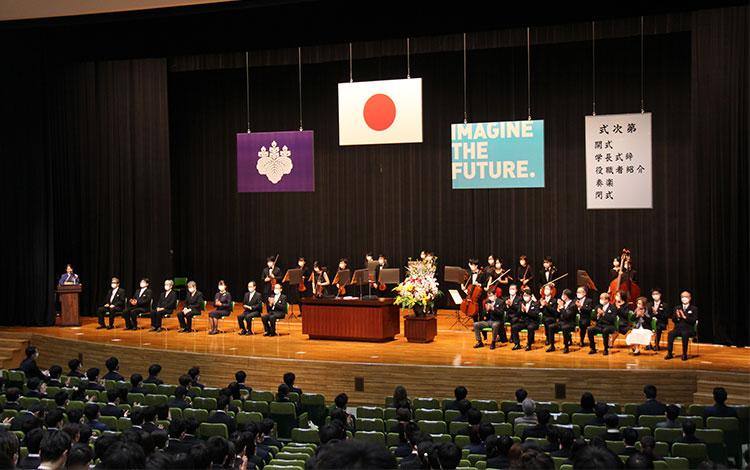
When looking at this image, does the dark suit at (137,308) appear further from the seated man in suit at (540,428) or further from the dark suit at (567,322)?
the seated man in suit at (540,428)

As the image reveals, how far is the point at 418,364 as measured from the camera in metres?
13.2

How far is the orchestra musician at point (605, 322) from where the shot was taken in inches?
532

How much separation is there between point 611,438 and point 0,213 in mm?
13368

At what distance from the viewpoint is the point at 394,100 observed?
1711cm

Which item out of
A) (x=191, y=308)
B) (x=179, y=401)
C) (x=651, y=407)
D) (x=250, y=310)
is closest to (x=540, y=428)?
(x=651, y=407)

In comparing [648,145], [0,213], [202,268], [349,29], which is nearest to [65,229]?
[0,213]

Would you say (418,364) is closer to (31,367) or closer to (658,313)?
(658,313)

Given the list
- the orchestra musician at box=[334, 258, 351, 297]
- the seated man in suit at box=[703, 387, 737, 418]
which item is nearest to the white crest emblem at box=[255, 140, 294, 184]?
the orchestra musician at box=[334, 258, 351, 297]

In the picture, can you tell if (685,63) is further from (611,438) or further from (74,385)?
(74,385)

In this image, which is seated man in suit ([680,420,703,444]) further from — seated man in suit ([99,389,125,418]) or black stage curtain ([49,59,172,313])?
black stage curtain ([49,59,172,313])

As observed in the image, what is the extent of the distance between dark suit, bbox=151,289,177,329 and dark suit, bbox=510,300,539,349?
6.33 meters

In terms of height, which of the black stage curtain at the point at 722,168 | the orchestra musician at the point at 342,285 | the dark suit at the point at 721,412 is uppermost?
the black stage curtain at the point at 722,168

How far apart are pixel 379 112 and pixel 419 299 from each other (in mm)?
4232

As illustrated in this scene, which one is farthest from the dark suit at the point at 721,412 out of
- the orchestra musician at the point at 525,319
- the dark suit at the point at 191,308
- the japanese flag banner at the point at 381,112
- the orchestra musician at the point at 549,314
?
the dark suit at the point at 191,308
